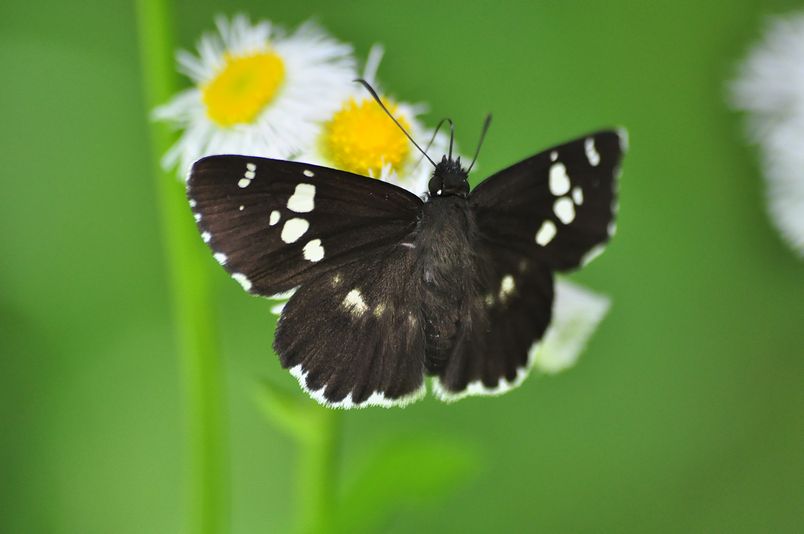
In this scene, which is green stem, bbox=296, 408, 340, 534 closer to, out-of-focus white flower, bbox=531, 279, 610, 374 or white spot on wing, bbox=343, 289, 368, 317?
white spot on wing, bbox=343, 289, 368, 317

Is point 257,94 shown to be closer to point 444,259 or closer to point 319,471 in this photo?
point 444,259

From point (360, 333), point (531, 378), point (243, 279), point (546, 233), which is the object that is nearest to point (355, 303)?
point (360, 333)

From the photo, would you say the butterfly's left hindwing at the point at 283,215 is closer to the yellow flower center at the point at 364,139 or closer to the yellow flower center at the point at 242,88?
the yellow flower center at the point at 364,139

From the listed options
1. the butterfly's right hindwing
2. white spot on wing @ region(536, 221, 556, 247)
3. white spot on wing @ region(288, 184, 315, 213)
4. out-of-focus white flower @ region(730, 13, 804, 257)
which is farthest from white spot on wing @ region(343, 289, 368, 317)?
out-of-focus white flower @ region(730, 13, 804, 257)

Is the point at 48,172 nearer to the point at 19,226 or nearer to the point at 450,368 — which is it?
the point at 19,226

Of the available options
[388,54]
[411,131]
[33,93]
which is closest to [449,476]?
[411,131]

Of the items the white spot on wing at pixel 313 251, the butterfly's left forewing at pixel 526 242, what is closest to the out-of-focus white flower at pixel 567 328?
the butterfly's left forewing at pixel 526 242

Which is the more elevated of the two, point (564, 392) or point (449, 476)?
point (564, 392)
